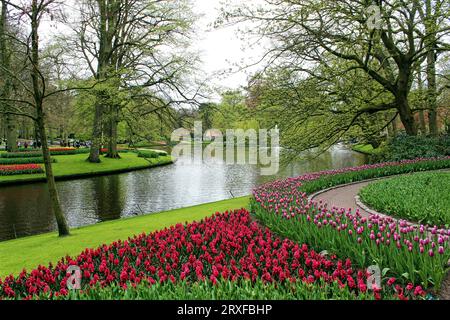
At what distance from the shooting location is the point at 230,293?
12.3ft

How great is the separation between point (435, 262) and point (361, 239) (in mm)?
959

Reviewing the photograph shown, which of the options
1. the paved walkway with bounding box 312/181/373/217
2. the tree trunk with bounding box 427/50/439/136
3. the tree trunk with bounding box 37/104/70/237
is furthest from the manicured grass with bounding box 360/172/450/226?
the tree trunk with bounding box 427/50/439/136

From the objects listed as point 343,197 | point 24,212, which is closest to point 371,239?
point 343,197

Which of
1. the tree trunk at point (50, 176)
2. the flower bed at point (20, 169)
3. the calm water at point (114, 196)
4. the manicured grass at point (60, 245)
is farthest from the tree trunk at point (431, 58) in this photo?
the flower bed at point (20, 169)

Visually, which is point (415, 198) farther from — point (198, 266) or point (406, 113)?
point (406, 113)

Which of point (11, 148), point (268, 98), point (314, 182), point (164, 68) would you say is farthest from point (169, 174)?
point (314, 182)

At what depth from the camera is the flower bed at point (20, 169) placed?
75.6 feet

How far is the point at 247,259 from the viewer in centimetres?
497

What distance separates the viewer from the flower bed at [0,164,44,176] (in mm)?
23031

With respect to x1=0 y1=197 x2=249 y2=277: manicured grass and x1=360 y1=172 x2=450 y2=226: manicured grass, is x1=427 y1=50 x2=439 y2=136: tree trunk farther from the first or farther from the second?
x1=0 y1=197 x2=249 y2=277: manicured grass

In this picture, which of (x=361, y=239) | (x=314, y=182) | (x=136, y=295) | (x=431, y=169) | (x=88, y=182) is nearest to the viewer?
(x=136, y=295)

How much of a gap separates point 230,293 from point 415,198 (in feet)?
19.2

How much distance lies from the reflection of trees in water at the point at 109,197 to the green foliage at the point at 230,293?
11.4 meters
